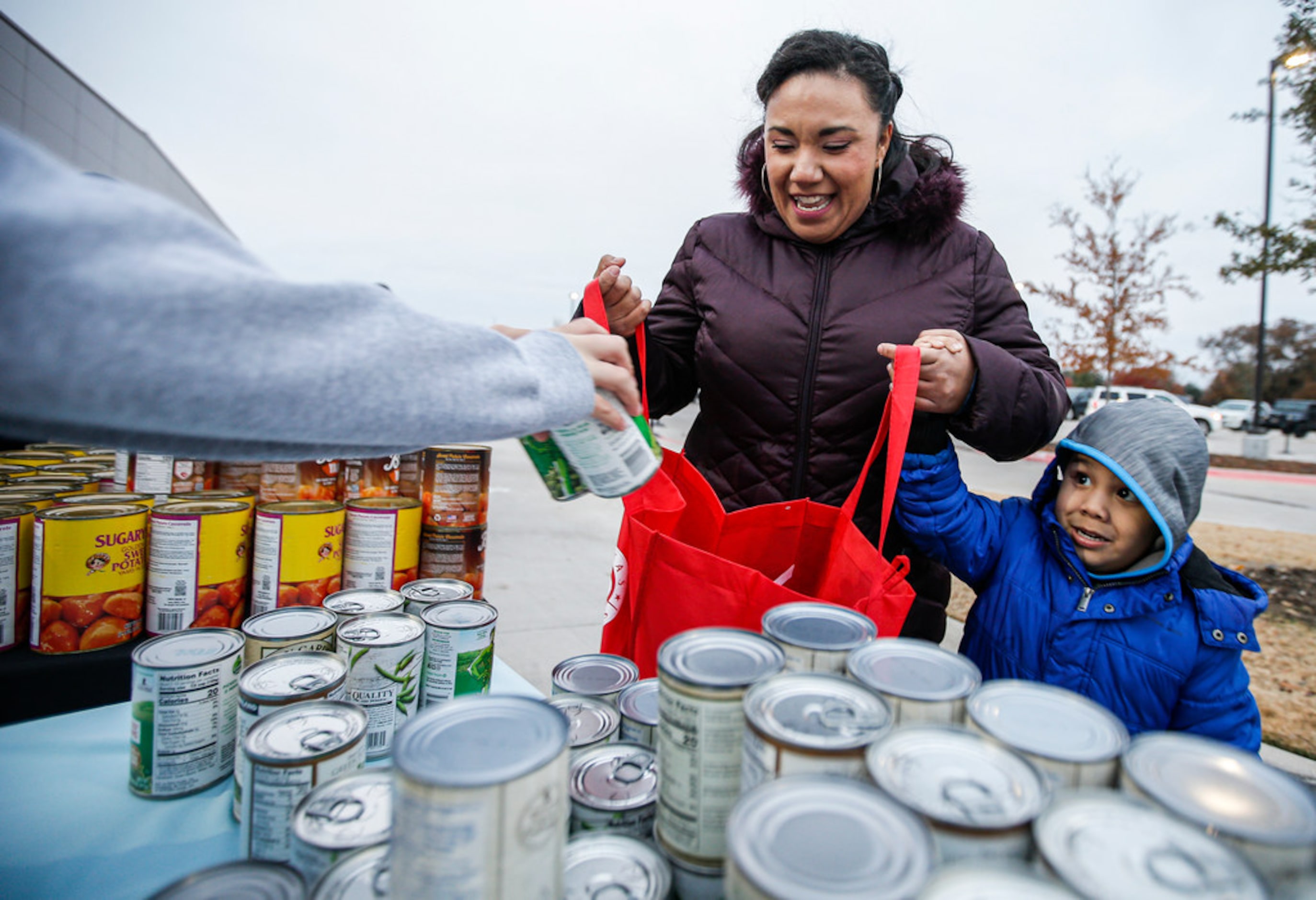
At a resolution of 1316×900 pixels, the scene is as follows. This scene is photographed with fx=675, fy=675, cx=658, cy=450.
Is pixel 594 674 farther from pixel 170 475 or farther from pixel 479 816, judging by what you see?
pixel 170 475

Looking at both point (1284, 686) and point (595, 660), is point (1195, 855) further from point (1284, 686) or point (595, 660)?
point (1284, 686)

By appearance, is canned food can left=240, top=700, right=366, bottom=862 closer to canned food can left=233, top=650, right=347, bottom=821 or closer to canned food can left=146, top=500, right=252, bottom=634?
canned food can left=233, top=650, right=347, bottom=821

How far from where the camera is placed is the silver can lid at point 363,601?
1363mm

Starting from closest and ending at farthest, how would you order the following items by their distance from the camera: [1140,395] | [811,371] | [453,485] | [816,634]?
[816,634]
[811,371]
[453,485]
[1140,395]

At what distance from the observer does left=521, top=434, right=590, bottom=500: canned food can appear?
107 cm

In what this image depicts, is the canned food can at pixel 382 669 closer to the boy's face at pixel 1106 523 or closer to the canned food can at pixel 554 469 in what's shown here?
the canned food can at pixel 554 469

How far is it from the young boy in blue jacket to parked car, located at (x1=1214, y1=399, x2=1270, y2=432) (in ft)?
108

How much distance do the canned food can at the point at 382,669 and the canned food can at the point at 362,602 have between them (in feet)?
0.29

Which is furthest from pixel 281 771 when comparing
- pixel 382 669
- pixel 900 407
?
pixel 900 407

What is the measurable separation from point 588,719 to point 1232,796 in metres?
0.80

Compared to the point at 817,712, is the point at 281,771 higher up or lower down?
lower down

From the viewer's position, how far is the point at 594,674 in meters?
1.26

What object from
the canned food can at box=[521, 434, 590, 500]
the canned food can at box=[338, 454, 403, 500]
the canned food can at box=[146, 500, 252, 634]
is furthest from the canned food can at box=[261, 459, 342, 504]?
the canned food can at box=[521, 434, 590, 500]

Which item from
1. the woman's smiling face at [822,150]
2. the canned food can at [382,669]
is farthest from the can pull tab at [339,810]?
the woman's smiling face at [822,150]
